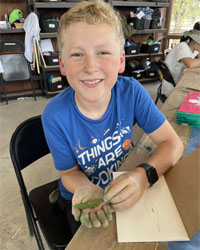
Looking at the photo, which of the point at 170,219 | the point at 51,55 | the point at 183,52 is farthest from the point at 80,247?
the point at 51,55

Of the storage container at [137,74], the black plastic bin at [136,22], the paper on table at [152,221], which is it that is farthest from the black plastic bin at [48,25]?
the paper on table at [152,221]

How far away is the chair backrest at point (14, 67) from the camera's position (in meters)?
3.09

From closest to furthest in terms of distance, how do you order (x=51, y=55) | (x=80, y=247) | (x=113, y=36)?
(x=80, y=247)
(x=113, y=36)
(x=51, y=55)

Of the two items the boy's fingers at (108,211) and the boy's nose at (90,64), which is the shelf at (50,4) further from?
the boy's fingers at (108,211)

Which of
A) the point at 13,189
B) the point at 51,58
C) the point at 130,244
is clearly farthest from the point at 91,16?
the point at 51,58

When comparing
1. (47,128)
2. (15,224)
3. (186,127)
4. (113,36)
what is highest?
(113,36)

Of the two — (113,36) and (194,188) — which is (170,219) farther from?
(113,36)

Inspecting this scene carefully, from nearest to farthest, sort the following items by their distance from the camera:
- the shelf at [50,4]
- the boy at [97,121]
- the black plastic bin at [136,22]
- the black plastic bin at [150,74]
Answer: the boy at [97,121], the shelf at [50,4], the black plastic bin at [136,22], the black plastic bin at [150,74]

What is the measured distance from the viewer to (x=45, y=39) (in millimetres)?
3334

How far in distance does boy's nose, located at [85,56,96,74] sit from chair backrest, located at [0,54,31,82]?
2836mm

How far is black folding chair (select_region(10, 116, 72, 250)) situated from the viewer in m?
0.82

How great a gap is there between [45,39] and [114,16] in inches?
116

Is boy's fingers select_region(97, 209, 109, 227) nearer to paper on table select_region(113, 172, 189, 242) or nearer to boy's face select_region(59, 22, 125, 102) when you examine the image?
paper on table select_region(113, 172, 189, 242)

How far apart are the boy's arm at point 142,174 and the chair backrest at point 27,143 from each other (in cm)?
48
